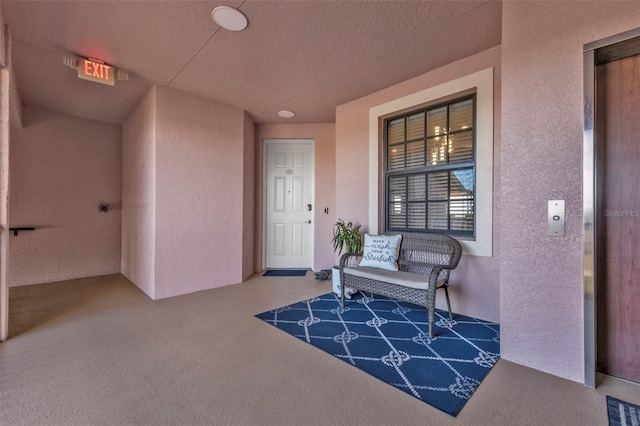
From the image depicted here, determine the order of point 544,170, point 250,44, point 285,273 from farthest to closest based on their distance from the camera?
point 285,273
point 250,44
point 544,170

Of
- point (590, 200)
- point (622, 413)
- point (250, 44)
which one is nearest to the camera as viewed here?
point (622, 413)

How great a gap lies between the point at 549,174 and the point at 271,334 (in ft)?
7.63

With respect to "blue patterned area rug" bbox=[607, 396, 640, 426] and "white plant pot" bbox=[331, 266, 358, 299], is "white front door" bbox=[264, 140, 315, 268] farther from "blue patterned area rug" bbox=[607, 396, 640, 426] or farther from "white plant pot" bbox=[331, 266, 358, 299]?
"blue patterned area rug" bbox=[607, 396, 640, 426]

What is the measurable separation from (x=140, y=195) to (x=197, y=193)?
83cm

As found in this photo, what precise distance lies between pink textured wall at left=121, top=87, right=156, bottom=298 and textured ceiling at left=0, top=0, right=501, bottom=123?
Answer: 0.42 m

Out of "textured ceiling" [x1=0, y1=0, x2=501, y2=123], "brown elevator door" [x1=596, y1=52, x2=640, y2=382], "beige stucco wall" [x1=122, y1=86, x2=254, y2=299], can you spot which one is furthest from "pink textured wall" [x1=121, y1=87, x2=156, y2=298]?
"brown elevator door" [x1=596, y1=52, x2=640, y2=382]

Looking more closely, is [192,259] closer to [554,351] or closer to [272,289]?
[272,289]

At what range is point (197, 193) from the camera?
3.50 metres

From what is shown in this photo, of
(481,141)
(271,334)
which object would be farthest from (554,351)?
(271,334)

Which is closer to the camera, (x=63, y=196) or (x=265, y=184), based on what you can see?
(x=63, y=196)

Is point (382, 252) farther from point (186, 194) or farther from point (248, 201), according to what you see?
point (186, 194)

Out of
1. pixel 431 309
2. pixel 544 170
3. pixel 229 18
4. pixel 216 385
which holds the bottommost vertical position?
pixel 216 385

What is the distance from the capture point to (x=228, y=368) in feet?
5.80

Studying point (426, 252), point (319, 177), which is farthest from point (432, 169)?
point (319, 177)
